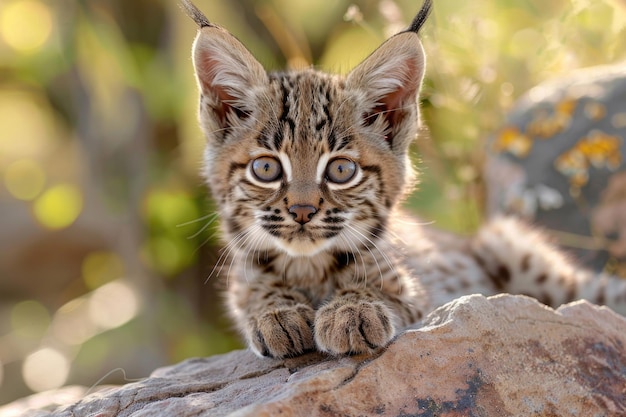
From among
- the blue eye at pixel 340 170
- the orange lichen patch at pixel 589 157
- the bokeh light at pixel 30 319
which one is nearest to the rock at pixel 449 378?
the blue eye at pixel 340 170

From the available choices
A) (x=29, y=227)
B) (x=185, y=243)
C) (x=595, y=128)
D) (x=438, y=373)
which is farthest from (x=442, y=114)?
(x=29, y=227)

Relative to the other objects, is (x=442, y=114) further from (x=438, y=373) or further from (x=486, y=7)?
(x=438, y=373)

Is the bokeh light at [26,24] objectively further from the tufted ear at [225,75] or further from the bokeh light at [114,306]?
the tufted ear at [225,75]

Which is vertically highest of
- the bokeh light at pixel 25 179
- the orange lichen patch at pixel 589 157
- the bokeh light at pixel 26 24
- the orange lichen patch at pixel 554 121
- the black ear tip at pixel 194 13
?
the bokeh light at pixel 26 24

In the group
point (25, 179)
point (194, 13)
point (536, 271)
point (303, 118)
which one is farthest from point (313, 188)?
point (25, 179)

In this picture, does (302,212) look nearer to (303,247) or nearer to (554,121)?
(303,247)

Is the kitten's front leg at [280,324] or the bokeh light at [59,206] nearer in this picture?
the kitten's front leg at [280,324]

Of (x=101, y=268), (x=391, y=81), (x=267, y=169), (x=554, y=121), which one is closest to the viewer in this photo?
(x=267, y=169)
